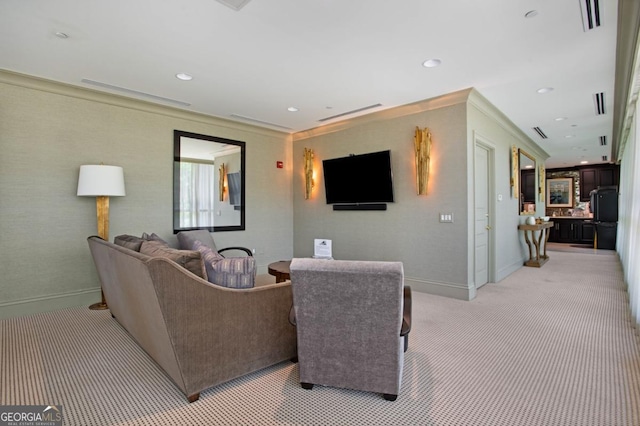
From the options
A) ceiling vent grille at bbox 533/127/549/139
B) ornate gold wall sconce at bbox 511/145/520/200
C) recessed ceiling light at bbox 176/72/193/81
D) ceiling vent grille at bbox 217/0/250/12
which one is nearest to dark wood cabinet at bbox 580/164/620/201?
ceiling vent grille at bbox 533/127/549/139

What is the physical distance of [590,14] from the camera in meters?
2.55

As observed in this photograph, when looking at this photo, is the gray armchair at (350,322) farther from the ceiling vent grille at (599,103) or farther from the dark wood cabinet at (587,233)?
the dark wood cabinet at (587,233)

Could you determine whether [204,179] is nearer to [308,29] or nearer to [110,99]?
[110,99]

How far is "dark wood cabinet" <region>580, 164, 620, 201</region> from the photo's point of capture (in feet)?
34.0

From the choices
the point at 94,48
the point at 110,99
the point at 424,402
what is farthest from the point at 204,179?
the point at 424,402

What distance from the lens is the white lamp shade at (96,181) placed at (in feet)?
12.2

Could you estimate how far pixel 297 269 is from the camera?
6.41 ft

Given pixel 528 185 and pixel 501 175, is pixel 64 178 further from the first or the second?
pixel 528 185

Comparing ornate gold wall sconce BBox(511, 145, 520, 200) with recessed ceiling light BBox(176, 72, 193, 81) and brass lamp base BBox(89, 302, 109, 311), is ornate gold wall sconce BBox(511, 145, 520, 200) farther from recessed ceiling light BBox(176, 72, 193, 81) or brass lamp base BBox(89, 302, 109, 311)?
brass lamp base BBox(89, 302, 109, 311)

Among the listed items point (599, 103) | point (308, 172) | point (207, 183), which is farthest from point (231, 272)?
point (599, 103)

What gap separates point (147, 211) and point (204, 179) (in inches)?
39.2

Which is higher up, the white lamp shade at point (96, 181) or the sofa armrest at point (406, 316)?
the white lamp shade at point (96, 181)

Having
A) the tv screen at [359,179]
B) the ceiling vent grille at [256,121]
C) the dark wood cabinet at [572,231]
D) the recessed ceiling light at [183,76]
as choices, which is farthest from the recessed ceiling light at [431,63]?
the dark wood cabinet at [572,231]

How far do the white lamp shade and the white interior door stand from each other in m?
4.67
